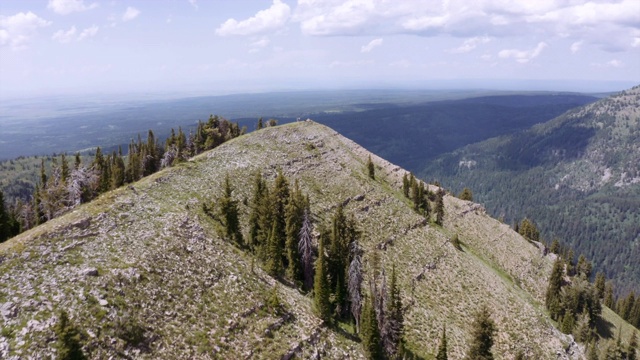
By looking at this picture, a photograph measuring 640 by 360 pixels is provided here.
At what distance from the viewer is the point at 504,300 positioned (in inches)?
2921

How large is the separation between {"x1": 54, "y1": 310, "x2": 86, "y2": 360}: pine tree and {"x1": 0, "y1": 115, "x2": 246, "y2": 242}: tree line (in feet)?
141

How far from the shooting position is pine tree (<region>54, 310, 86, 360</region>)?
2873 centimetres

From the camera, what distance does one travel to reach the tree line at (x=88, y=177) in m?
71.2

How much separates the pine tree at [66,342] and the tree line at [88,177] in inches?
1688

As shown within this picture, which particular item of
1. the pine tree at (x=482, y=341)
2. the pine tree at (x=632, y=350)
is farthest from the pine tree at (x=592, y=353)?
the pine tree at (x=482, y=341)

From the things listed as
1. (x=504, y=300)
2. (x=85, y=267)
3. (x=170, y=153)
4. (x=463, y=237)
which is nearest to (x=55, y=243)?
(x=85, y=267)

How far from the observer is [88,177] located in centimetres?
7862

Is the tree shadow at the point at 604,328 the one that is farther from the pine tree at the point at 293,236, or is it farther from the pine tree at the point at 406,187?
the pine tree at the point at 293,236

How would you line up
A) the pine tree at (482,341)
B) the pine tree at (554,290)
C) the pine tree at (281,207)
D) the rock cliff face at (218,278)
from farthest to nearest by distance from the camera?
1. the pine tree at (554,290)
2. the pine tree at (281,207)
3. the pine tree at (482,341)
4. the rock cliff face at (218,278)

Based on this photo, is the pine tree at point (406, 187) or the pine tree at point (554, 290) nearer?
the pine tree at point (554, 290)

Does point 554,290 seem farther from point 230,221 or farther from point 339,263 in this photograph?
point 230,221

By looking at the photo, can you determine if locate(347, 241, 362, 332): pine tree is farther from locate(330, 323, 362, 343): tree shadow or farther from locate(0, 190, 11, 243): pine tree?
locate(0, 190, 11, 243): pine tree

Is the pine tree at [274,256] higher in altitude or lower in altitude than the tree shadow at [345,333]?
higher

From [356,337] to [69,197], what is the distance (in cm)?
6182
